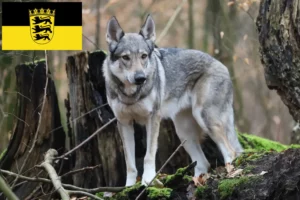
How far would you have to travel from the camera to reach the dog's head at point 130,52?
24.0ft

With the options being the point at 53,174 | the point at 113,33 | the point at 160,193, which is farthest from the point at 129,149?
the point at 53,174

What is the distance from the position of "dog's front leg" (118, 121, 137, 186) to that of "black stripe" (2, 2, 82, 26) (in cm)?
150

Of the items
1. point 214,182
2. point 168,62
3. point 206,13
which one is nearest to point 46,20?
point 168,62

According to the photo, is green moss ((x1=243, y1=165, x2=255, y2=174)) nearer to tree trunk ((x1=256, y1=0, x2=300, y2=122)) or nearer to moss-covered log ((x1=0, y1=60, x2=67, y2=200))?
tree trunk ((x1=256, y1=0, x2=300, y2=122))

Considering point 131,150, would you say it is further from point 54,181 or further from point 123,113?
point 54,181

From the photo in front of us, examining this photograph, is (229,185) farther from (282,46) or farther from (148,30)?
(148,30)

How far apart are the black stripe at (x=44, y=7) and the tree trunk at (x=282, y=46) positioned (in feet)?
9.09

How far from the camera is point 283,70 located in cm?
583

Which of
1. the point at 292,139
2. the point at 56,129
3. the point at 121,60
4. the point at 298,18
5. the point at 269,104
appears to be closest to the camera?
the point at 298,18

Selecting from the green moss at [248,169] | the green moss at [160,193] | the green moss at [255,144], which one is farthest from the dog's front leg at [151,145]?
the green moss at [255,144]

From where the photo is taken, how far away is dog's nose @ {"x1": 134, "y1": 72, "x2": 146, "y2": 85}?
23.6 feet

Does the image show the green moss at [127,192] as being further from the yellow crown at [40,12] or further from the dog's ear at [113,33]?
the yellow crown at [40,12]

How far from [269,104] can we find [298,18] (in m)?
12.7

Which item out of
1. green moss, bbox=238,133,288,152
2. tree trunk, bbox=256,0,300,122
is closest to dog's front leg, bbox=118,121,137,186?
green moss, bbox=238,133,288,152
